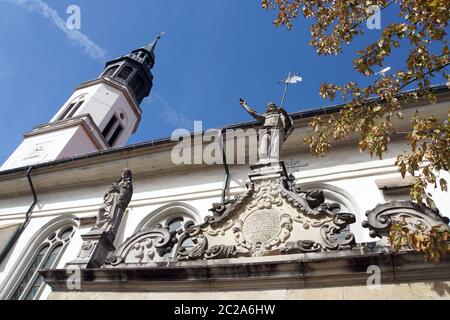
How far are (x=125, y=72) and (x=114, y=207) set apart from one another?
972 inches

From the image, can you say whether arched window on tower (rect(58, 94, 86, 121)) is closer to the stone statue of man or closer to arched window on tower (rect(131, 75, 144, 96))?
arched window on tower (rect(131, 75, 144, 96))

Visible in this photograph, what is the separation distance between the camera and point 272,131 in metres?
8.24

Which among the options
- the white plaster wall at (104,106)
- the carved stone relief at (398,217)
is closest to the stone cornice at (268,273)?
the carved stone relief at (398,217)

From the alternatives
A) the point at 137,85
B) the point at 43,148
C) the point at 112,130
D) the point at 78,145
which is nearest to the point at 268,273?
the point at 78,145

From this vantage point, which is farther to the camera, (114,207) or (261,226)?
(114,207)

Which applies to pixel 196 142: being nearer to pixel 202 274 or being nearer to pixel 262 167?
pixel 262 167

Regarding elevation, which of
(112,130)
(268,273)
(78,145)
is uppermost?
(112,130)

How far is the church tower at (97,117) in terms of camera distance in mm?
22688

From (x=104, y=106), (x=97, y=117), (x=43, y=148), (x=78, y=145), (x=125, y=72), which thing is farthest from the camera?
(x=125, y=72)

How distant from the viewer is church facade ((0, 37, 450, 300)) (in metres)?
5.49

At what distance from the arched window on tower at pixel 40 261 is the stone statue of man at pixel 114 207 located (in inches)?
221

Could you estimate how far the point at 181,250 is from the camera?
667 cm

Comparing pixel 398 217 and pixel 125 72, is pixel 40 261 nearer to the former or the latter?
pixel 398 217
